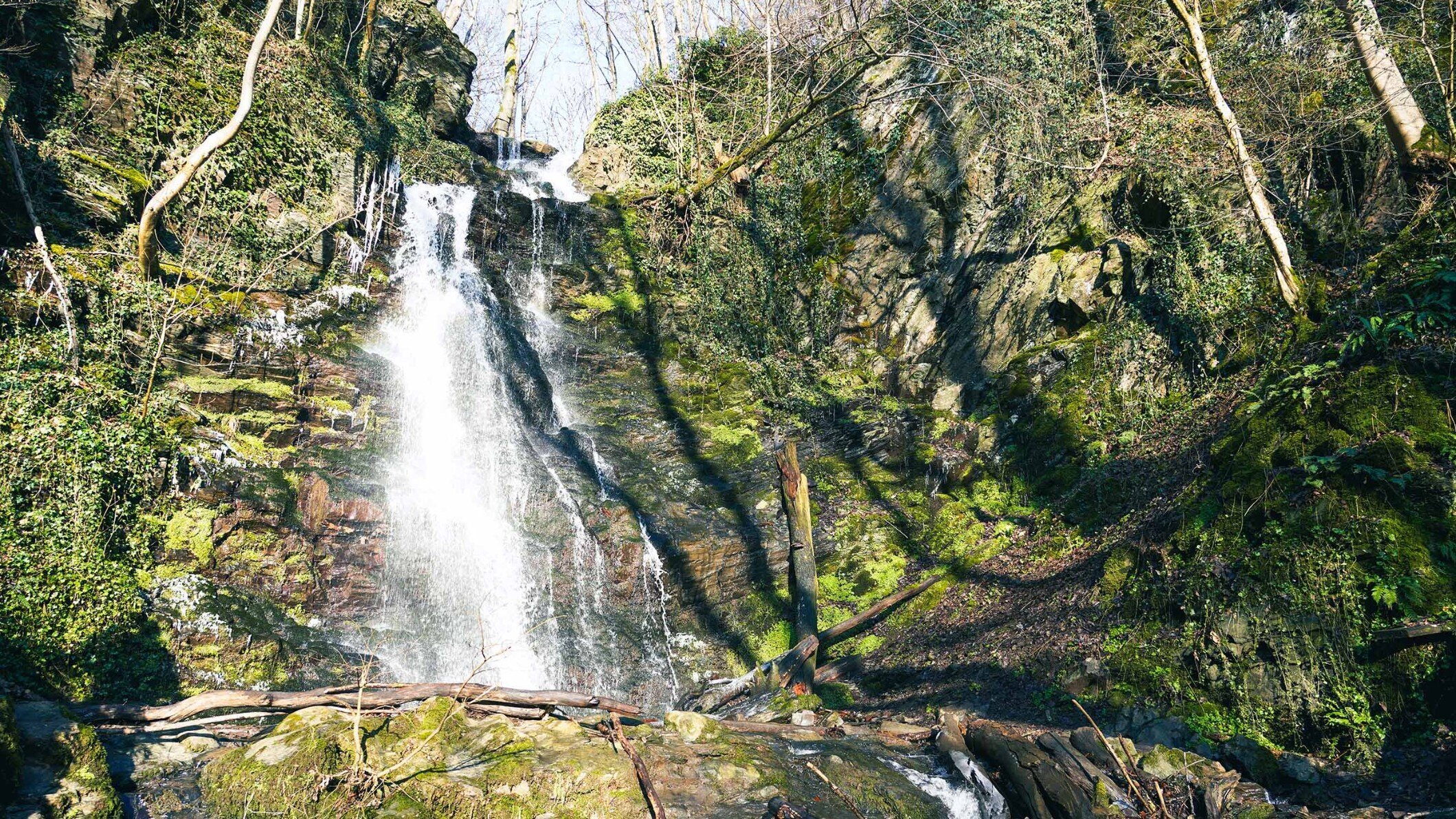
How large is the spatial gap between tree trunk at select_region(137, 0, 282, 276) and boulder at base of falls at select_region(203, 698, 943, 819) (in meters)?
8.48

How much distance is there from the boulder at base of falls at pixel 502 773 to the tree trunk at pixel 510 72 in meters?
26.9

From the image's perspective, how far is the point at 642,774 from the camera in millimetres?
4648

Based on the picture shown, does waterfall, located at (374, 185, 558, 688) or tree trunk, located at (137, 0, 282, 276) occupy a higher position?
tree trunk, located at (137, 0, 282, 276)

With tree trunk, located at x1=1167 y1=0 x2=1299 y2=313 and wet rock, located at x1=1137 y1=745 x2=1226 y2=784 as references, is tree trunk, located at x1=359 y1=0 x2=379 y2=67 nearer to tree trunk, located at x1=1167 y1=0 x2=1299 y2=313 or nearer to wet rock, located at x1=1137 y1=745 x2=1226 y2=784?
tree trunk, located at x1=1167 y1=0 x2=1299 y2=313

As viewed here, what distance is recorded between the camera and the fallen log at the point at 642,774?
4.40 meters

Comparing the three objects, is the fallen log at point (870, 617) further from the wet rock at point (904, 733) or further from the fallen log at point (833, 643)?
the wet rock at point (904, 733)

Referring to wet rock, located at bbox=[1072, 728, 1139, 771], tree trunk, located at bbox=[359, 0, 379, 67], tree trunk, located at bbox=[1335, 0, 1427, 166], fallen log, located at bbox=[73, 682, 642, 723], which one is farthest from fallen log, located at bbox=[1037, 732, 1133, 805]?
tree trunk, located at bbox=[359, 0, 379, 67]

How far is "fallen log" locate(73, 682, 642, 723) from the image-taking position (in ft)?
16.5

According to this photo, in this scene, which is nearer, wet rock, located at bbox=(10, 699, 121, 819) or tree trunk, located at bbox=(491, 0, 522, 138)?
wet rock, located at bbox=(10, 699, 121, 819)

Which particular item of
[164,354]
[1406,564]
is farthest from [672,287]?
[1406,564]

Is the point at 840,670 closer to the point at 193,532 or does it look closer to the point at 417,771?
the point at 417,771

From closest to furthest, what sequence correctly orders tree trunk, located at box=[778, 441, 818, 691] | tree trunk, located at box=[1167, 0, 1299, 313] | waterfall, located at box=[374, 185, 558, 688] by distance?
1. tree trunk, located at box=[1167, 0, 1299, 313]
2. tree trunk, located at box=[778, 441, 818, 691]
3. waterfall, located at box=[374, 185, 558, 688]

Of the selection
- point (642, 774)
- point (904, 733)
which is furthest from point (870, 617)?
point (642, 774)

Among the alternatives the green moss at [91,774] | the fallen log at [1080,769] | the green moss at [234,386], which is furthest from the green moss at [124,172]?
the fallen log at [1080,769]
